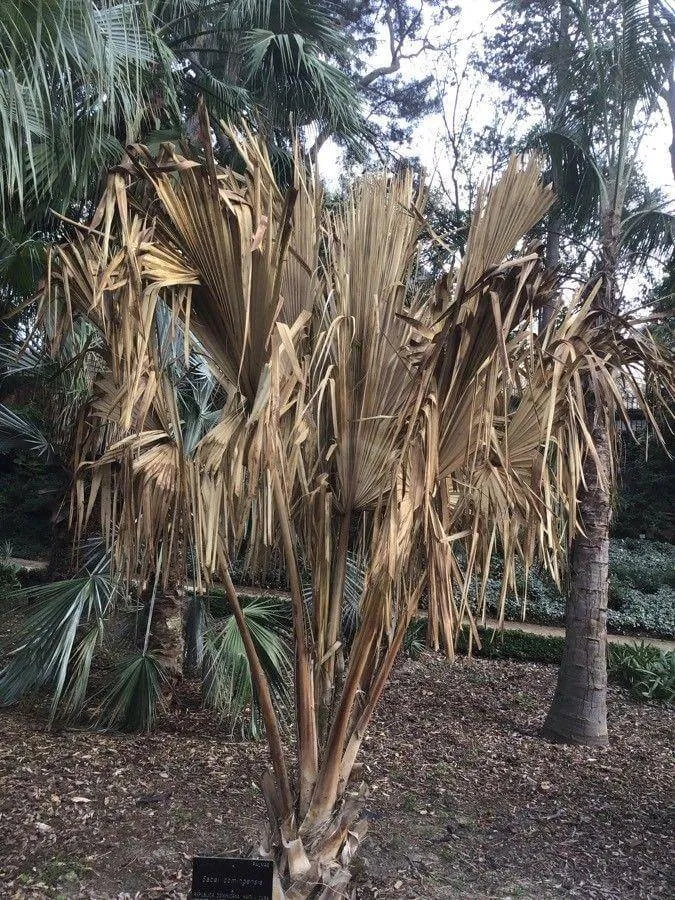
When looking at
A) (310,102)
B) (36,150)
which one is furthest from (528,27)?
(36,150)

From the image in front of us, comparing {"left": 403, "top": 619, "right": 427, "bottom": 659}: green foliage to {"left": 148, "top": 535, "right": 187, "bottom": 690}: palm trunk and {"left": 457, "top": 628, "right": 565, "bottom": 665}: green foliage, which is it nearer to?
{"left": 457, "top": 628, "right": 565, "bottom": 665}: green foliage

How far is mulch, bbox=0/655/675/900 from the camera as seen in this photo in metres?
3.27

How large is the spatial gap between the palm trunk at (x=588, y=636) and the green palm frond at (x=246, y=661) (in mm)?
2052

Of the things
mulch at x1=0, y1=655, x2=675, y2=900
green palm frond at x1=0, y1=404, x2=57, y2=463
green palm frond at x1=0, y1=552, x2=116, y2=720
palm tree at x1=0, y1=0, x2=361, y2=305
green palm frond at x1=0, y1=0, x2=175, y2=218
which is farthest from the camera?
green palm frond at x1=0, y1=404, x2=57, y2=463

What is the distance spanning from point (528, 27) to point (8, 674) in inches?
525

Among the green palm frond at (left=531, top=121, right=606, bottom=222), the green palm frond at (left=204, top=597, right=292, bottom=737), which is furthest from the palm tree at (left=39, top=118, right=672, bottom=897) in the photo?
the green palm frond at (left=531, top=121, right=606, bottom=222)

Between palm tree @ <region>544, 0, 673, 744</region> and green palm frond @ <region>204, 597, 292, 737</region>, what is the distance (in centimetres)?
212

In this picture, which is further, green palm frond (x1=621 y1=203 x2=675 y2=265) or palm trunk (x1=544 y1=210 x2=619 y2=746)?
green palm frond (x1=621 y1=203 x2=675 y2=265)

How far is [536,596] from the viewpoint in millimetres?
10875

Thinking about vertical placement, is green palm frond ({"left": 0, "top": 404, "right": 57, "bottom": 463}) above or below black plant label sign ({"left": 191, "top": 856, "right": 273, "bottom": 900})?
above

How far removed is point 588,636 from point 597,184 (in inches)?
166

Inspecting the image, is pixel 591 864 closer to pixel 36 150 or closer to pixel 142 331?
pixel 142 331

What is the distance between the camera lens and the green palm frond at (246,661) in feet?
15.4

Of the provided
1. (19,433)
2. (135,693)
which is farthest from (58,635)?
(19,433)
